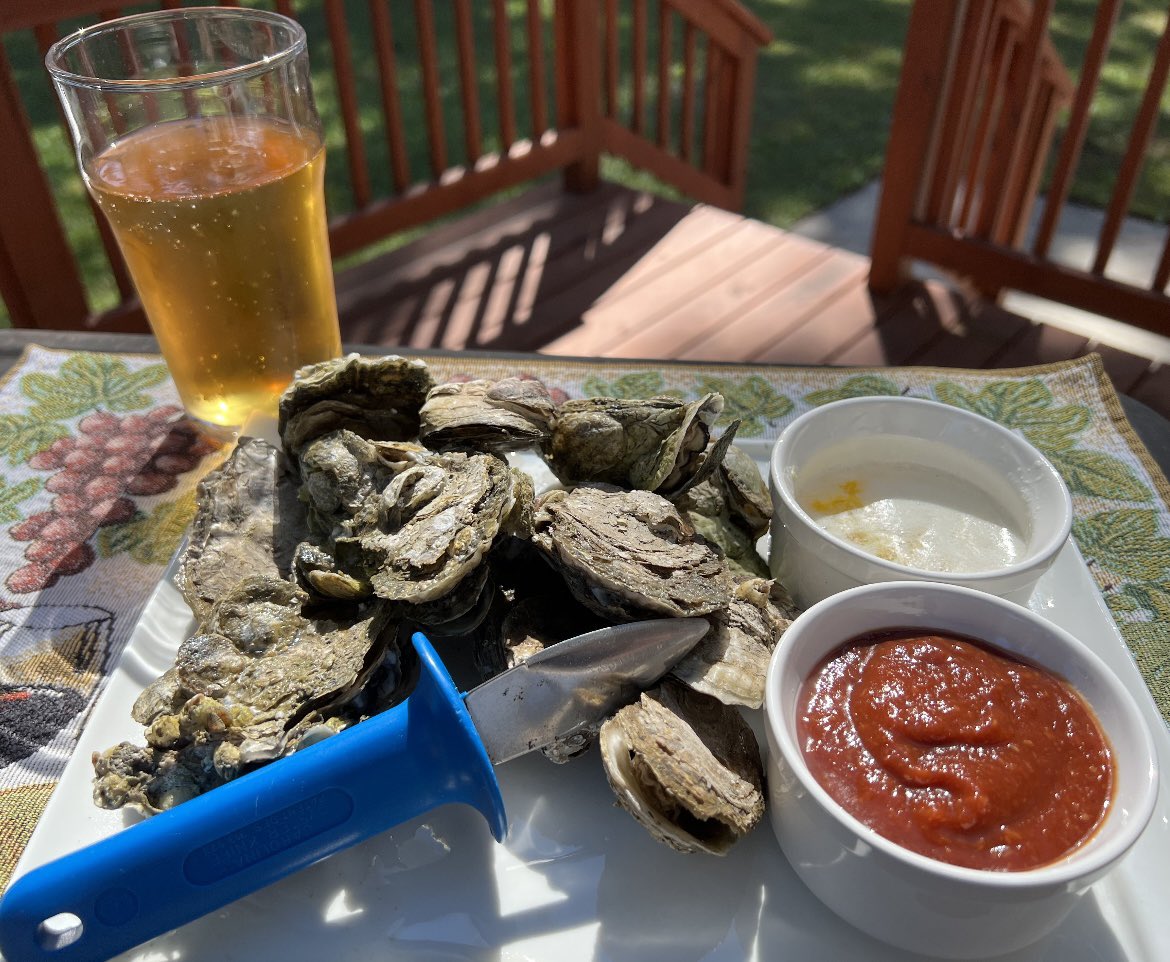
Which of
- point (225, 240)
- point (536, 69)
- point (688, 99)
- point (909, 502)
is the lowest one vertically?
point (688, 99)

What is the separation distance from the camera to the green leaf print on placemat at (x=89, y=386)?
154 cm

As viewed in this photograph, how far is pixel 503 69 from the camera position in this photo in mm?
2953

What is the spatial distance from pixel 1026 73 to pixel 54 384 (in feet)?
8.00

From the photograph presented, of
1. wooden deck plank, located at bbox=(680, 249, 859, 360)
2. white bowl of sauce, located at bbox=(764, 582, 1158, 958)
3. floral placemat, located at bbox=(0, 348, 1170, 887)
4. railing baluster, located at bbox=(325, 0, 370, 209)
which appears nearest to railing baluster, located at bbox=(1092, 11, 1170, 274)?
wooden deck plank, located at bbox=(680, 249, 859, 360)

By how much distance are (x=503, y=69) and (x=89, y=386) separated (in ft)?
6.08

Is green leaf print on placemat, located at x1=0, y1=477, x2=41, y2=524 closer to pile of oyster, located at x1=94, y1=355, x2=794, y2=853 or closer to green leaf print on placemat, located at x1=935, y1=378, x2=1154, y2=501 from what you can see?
pile of oyster, located at x1=94, y1=355, x2=794, y2=853

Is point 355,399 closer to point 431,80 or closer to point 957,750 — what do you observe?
point 957,750

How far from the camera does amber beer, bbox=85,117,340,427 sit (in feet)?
3.77

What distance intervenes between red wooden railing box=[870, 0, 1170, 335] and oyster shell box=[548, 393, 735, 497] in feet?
5.77

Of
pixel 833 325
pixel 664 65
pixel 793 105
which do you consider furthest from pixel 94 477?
pixel 793 105

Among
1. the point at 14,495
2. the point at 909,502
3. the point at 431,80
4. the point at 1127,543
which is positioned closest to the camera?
the point at 909,502

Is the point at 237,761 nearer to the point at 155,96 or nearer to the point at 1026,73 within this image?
the point at 155,96

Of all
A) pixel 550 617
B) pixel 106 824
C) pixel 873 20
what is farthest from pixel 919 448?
pixel 873 20

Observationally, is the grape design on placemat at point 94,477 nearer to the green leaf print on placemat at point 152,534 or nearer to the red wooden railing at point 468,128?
the green leaf print on placemat at point 152,534
